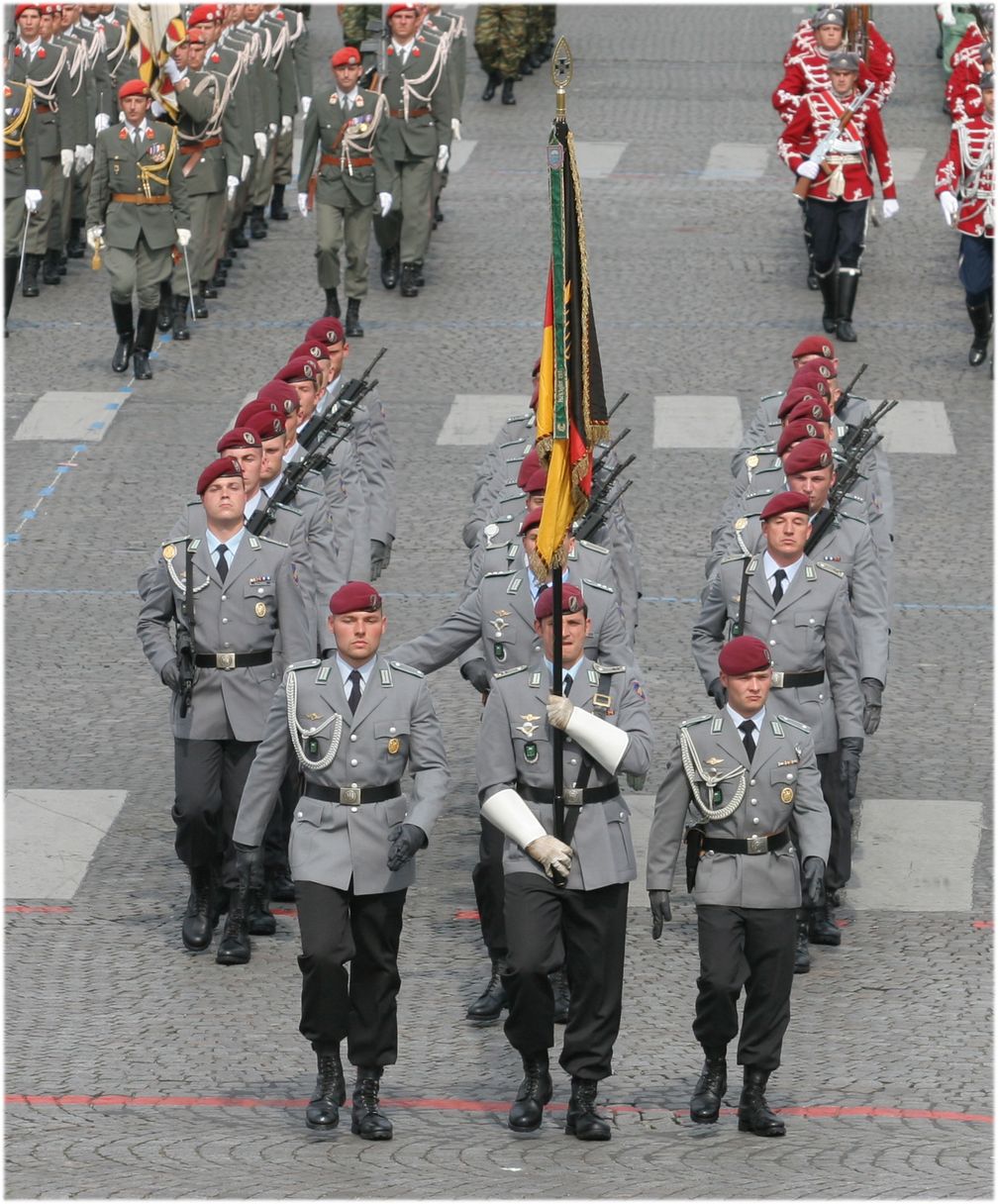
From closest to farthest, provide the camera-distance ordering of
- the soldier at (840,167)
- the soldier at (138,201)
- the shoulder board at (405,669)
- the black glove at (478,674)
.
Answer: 1. the shoulder board at (405,669)
2. the black glove at (478,674)
3. the soldier at (138,201)
4. the soldier at (840,167)

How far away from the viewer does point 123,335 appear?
18406 mm

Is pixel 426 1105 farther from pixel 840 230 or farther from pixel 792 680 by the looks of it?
pixel 840 230

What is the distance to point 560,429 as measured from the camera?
8758 mm

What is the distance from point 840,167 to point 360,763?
1047 centimetres

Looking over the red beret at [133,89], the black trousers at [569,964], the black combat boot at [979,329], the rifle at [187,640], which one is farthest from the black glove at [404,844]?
the black combat boot at [979,329]

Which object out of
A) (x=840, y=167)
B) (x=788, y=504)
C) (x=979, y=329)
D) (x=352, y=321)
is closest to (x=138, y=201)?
(x=352, y=321)

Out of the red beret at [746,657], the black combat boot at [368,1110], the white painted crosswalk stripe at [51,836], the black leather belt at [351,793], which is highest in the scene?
the red beret at [746,657]

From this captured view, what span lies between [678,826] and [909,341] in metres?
11.0

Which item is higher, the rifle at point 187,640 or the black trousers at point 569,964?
the rifle at point 187,640

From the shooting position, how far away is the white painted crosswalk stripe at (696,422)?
56.1 feet

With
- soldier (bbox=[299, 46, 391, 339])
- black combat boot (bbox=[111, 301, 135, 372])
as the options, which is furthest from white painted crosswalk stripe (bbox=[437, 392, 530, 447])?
black combat boot (bbox=[111, 301, 135, 372])

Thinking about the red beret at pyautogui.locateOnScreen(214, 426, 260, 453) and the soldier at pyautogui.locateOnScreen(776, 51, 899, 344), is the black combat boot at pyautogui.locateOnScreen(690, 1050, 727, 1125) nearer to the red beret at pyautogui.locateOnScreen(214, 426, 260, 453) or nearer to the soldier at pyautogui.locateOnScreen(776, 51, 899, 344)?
the red beret at pyautogui.locateOnScreen(214, 426, 260, 453)

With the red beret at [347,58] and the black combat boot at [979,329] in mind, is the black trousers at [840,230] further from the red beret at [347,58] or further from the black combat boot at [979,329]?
the red beret at [347,58]

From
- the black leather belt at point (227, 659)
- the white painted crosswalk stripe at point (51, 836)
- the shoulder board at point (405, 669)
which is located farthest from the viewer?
the white painted crosswalk stripe at point (51, 836)
